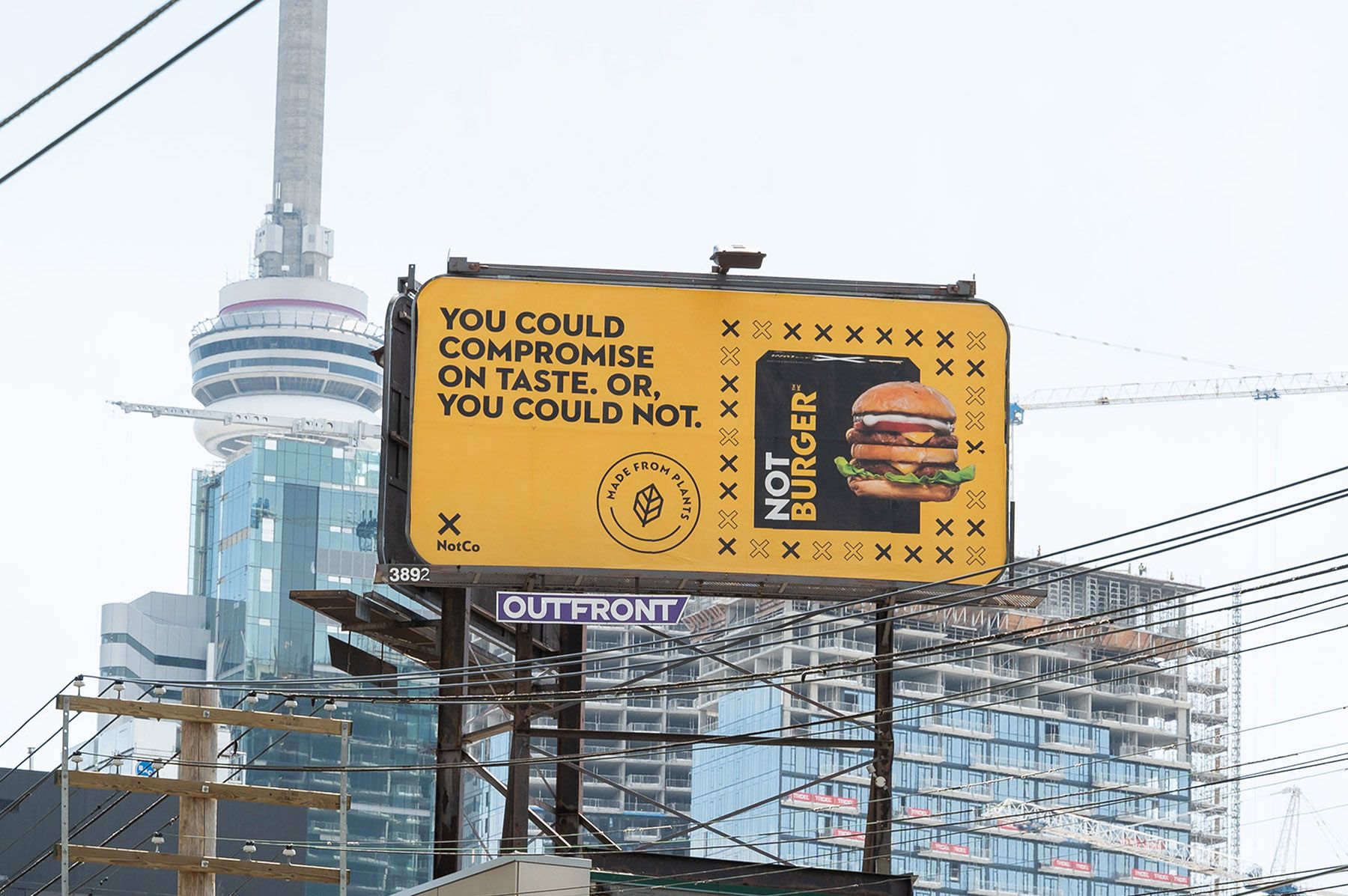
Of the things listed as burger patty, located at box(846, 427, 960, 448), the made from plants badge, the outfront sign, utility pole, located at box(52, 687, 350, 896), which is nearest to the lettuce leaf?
burger patty, located at box(846, 427, 960, 448)

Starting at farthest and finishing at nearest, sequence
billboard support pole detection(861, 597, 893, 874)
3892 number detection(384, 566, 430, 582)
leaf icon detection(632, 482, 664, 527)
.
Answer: leaf icon detection(632, 482, 664, 527), 3892 number detection(384, 566, 430, 582), billboard support pole detection(861, 597, 893, 874)

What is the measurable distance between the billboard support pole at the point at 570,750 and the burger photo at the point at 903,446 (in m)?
5.09

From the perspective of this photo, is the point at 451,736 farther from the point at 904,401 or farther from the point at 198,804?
the point at 904,401

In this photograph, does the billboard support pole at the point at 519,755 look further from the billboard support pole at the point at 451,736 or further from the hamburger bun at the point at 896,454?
the hamburger bun at the point at 896,454

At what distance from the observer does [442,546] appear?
2945 centimetres

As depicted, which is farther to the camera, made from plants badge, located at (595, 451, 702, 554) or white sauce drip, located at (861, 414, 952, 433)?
white sauce drip, located at (861, 414, 952, 433)

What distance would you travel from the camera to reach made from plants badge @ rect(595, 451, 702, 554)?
97.8ft

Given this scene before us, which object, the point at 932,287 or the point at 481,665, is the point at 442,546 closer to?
the point at 481,665

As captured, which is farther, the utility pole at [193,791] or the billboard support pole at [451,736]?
the billboard support pole at [451,736]

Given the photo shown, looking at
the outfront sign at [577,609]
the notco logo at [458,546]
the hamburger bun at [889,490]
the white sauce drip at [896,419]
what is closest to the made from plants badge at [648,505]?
the outfront sign at [577,609]

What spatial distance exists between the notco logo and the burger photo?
18.5 feet

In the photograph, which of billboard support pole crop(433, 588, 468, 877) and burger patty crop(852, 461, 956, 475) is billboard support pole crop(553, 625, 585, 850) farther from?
burger patty crop(852, 461, 956, 475)

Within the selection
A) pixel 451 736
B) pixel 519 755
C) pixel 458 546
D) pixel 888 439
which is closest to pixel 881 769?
pixel 888 439

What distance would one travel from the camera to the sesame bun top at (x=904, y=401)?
30.9 meters
